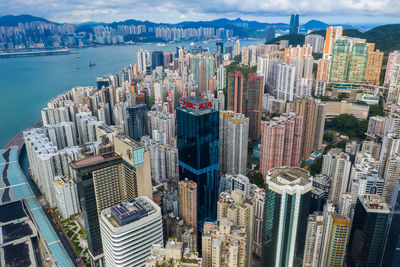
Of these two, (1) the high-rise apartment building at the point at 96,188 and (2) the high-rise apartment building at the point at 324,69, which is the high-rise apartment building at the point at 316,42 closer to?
(2) the high-rise apartment building at the point at 324,69

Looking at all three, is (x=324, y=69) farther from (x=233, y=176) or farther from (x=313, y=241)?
(x=313, y=241)

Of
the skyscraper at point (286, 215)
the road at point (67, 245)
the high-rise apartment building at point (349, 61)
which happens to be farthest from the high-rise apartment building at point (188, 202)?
the high-rise apartment building at point (349, 61)

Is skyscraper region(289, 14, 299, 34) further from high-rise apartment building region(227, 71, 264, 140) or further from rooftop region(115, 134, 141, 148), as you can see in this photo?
rooftop region(115, 134, 141, 148)

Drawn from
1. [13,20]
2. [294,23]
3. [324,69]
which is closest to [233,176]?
[324,69]

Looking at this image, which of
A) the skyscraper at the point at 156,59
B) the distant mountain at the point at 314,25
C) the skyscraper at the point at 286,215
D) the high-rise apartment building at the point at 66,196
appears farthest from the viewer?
the distant mountain at the point at 314,25

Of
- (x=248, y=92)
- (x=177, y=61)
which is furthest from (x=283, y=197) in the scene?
(x=177, y=61)

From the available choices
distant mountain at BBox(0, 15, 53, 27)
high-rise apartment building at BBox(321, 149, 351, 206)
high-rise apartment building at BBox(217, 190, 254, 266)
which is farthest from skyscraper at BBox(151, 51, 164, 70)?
distant mountain at BBox(0, 15, 53, 27)

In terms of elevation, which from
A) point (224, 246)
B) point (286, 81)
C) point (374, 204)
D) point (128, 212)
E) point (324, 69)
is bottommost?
point (224, 246)
